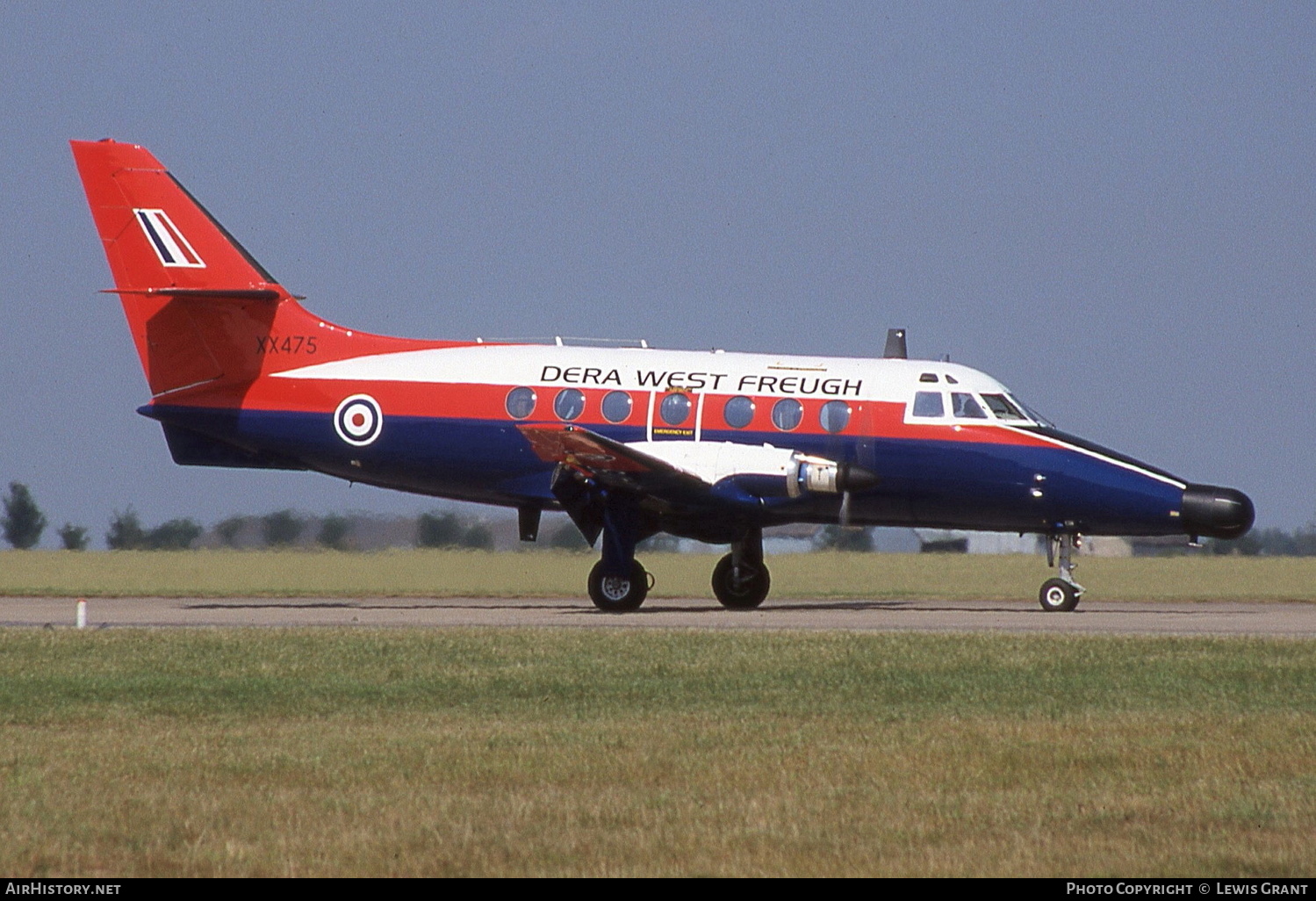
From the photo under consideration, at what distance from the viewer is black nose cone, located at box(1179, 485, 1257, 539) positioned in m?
25.1

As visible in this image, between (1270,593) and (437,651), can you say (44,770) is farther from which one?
(1270,593)

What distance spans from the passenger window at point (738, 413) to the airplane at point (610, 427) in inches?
1.1

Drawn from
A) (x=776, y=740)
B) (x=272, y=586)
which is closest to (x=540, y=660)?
(x=776, y=740)

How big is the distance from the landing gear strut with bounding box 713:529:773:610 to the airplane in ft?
0.11

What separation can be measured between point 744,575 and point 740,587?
213 millimetres

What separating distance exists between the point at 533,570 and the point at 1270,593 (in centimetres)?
1442

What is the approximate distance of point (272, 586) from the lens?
31.6 meters

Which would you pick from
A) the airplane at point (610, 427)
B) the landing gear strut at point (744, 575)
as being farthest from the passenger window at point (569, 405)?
the landing gear strut at point (744, 575)

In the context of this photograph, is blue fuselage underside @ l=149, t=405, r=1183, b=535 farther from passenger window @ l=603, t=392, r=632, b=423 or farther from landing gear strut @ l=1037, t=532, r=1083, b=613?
landing gear strut @ l=1037, t=532, r=1083, b=613

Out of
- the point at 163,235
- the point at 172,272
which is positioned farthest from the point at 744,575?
the point at 163,235

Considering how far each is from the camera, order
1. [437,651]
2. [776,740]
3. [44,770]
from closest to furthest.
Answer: [44,770]
[776,740]
[437,651]

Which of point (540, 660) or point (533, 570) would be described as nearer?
point (540, 660)

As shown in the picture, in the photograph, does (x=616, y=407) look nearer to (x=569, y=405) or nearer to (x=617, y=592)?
(x=569, y=405)

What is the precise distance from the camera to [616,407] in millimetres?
26500
